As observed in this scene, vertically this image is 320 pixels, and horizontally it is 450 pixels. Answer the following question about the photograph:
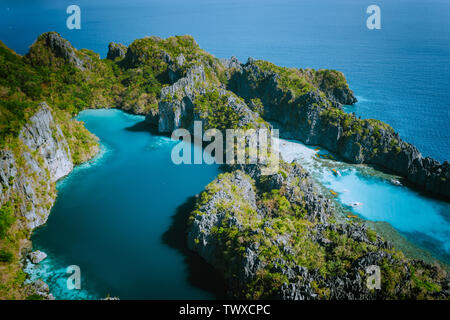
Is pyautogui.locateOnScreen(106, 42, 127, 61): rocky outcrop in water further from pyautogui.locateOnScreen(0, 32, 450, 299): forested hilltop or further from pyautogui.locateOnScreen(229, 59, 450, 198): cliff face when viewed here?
pyautogui.locateOnScreen(229, 59, 450, 198): cliff face

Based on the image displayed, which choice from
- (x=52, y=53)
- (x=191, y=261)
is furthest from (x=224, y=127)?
(x=52, y=53)

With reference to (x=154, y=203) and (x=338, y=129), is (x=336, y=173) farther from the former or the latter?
(x=154, y=203)

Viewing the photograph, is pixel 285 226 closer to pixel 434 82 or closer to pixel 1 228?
pixel 1 228

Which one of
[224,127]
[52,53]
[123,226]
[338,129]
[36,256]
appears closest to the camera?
[36,256]

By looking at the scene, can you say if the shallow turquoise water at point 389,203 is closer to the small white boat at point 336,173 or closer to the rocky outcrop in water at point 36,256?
the small white boat at point 336,173

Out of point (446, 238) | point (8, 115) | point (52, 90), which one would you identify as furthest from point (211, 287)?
point (52, 90)

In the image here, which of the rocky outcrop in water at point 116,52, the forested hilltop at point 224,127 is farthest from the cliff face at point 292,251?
the rocky outcrop in water at point 116,52
